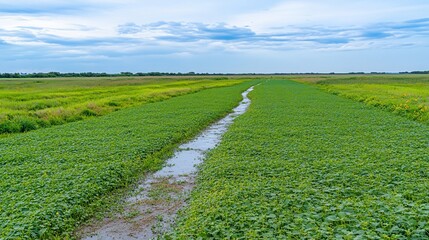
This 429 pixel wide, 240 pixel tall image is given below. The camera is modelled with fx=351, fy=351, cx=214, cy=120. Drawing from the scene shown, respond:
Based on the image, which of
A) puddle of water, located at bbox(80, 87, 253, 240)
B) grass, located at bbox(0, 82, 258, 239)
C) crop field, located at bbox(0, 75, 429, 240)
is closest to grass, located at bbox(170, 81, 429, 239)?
crop field, located at bbox(0, 75, 429, 240)

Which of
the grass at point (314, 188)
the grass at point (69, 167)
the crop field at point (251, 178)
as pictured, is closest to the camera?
the grass at point (314, 188)

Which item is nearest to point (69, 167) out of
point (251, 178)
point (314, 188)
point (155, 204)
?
point (155, 204)

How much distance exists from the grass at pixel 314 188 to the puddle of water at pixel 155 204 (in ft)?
1.81

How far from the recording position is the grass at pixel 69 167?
8406 mm

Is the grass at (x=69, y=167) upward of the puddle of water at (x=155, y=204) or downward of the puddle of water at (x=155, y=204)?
upward

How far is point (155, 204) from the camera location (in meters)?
10.1

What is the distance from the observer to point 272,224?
7539mm

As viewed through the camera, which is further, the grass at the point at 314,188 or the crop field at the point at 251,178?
the crop field at the point at 251,178

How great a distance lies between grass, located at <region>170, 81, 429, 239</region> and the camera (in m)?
7.20

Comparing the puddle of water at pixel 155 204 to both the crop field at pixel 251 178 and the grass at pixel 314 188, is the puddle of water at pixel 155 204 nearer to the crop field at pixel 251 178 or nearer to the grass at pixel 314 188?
the crop field at pixel 251 178

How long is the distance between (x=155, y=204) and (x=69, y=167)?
14.6ft

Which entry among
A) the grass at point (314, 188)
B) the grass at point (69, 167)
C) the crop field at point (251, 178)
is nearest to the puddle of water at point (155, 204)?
the crop field at point (251, 178)

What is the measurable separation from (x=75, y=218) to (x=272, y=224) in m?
4.97

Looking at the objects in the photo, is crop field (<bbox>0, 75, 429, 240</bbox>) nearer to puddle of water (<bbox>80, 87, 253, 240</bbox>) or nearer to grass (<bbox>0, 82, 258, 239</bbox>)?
grass (<bbox>0, 82, 258, 239</bbox>)
